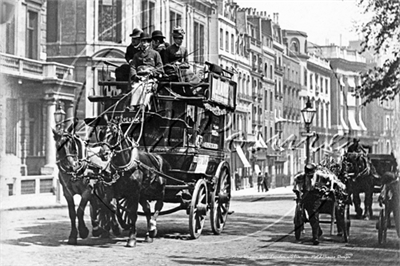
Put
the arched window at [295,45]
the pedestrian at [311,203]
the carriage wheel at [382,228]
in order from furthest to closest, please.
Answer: the carriage wheel at [382,228] → the pedestrian at [311,203] → the arched window at [295,45]

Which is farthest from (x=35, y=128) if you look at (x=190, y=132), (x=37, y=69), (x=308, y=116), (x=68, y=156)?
(x=308, y=116)

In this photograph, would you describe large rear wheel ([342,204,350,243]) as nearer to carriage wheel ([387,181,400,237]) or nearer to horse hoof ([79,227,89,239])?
carriage wheel ([387,181,400,237])

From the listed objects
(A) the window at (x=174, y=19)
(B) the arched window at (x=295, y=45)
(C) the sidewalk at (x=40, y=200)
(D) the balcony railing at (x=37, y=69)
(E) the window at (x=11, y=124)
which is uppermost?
(A) the window at (x=174, y=19)

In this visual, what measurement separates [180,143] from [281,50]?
1068 millimetres

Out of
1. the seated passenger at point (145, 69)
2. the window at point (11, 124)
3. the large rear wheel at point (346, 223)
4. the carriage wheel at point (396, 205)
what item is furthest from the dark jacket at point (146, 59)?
the carriage wheel at point (396, 205)

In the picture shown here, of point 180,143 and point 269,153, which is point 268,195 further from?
point 180,143

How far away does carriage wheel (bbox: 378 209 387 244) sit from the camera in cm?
463

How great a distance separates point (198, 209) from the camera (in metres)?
4.92

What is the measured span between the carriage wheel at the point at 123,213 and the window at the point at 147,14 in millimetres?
1197

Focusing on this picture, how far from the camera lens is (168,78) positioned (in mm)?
4125

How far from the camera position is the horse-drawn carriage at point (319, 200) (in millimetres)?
4031

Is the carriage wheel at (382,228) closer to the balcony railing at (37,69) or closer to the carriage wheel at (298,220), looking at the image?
the carriage wheel at (298,220)

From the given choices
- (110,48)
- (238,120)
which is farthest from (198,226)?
(110,48)

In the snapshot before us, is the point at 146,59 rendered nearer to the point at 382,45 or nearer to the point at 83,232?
the point at 83,232
